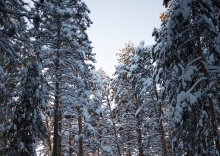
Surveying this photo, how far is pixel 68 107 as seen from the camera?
15672mm

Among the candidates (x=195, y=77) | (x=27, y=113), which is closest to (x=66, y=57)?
(x=27, y=113)

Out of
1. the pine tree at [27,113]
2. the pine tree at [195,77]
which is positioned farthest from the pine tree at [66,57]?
the pine tree at [195,77]

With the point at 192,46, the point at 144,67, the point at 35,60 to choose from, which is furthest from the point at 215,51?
the point at 144,67

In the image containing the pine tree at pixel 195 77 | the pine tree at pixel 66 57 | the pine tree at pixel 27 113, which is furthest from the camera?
the pine tree at pixel 66 57

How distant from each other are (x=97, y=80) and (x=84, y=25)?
13.6 ft

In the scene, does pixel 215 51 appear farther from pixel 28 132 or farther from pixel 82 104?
pixel 82 104

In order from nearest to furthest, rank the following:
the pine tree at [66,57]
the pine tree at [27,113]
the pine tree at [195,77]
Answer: the pine tree at [195,77] < the pine tree at [27,113] < the pine tree at [66,57]

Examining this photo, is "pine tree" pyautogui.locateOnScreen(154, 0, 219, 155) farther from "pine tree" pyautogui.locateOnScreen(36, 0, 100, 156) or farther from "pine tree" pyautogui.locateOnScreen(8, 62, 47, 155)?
"pine tree" pyautogui.locateOnScreen(36, 0, 100, 156)

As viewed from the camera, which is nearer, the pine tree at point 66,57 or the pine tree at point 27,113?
the pine tree at point 27,113

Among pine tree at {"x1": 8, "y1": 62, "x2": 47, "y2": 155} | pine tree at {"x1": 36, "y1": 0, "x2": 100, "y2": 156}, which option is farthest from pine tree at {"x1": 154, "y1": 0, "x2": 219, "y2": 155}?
pine tree at {"x1": 36, "y1": 0, "x2": 100, "y2": 156}

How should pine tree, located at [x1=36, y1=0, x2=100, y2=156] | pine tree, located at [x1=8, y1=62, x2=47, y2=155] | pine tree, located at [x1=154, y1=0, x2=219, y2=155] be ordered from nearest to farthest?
pine tree, located at [x1=154, y1=0, x2=219, y2=155] → pine tree, located at [x1=8, y1=62, x2=47, y2=155] → pine tree, located at [x1=36, y1=0, x2=100, y2=156]

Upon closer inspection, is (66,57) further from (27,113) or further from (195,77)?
(195,77)

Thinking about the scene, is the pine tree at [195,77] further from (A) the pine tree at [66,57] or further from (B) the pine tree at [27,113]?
(A) the pine tree at [66,57]

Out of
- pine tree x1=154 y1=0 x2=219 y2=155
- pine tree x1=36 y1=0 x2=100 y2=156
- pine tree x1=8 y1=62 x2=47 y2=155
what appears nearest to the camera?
pine tree x1=154 y1=0 x2=219 y2=155
